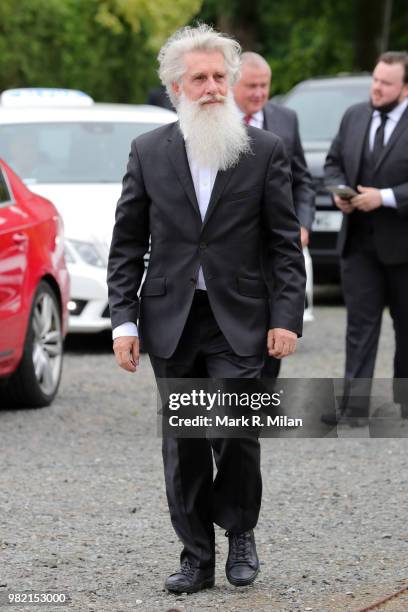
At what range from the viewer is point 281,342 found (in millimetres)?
5648

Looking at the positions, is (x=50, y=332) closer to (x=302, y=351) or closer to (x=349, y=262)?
(x=349, y=262)

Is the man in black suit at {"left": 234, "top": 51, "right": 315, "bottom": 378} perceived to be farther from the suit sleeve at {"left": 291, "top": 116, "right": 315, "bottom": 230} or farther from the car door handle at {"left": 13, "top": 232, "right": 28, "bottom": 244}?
the car door handle at {"left": 13, "top": 232, "right": 28, "bottom": 244}

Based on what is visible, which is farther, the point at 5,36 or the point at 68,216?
the point at 5,36

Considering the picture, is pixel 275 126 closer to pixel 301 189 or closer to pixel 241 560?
pixel 301 189

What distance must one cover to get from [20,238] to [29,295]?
0.33 m

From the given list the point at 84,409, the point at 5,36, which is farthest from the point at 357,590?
the point at 5,36

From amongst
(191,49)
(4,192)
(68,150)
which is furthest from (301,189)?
(68,150)

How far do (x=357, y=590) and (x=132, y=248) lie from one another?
138cm

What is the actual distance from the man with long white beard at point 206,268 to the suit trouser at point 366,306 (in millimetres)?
3465

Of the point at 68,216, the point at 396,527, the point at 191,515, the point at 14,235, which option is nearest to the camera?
the point at 191,515

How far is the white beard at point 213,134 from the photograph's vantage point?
564 cm

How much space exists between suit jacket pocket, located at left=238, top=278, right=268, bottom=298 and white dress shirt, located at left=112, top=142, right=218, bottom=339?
0.13m

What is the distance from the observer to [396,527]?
6.79 m

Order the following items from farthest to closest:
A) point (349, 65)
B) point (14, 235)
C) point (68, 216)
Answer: point (349, 65) → point (68, 216) → point (14, 235)
